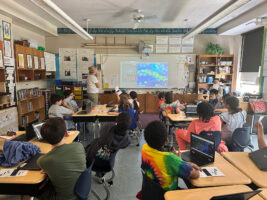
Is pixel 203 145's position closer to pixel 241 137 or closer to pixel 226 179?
pixel 226 179

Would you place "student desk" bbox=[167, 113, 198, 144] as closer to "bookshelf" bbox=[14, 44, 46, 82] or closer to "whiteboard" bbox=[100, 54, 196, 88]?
"whiteboard" bbox=[100, 54, 196, 88]

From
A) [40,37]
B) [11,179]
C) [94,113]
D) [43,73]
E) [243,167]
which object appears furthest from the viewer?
[40,37]

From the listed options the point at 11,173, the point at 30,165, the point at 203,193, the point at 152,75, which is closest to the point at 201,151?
the point at 203,193

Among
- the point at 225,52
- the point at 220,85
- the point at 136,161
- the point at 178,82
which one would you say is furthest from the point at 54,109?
the point at 225,52

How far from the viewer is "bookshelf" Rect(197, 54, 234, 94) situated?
682cm

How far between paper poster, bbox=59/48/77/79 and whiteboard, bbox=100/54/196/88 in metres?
1.08

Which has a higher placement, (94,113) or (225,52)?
(225,52)

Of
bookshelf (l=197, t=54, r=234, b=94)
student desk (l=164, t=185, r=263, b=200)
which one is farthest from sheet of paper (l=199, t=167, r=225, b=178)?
bookshelf (l=197, t=54, r=234, b=94)

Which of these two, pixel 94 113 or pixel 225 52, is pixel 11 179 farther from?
pixel 225 52

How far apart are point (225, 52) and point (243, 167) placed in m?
6.39

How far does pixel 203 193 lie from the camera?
1.36m

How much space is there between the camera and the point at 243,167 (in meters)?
1.74

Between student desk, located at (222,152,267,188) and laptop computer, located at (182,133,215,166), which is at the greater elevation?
laptop computer, located at (182,133,215,166)

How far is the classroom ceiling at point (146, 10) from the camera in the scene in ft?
14.7
